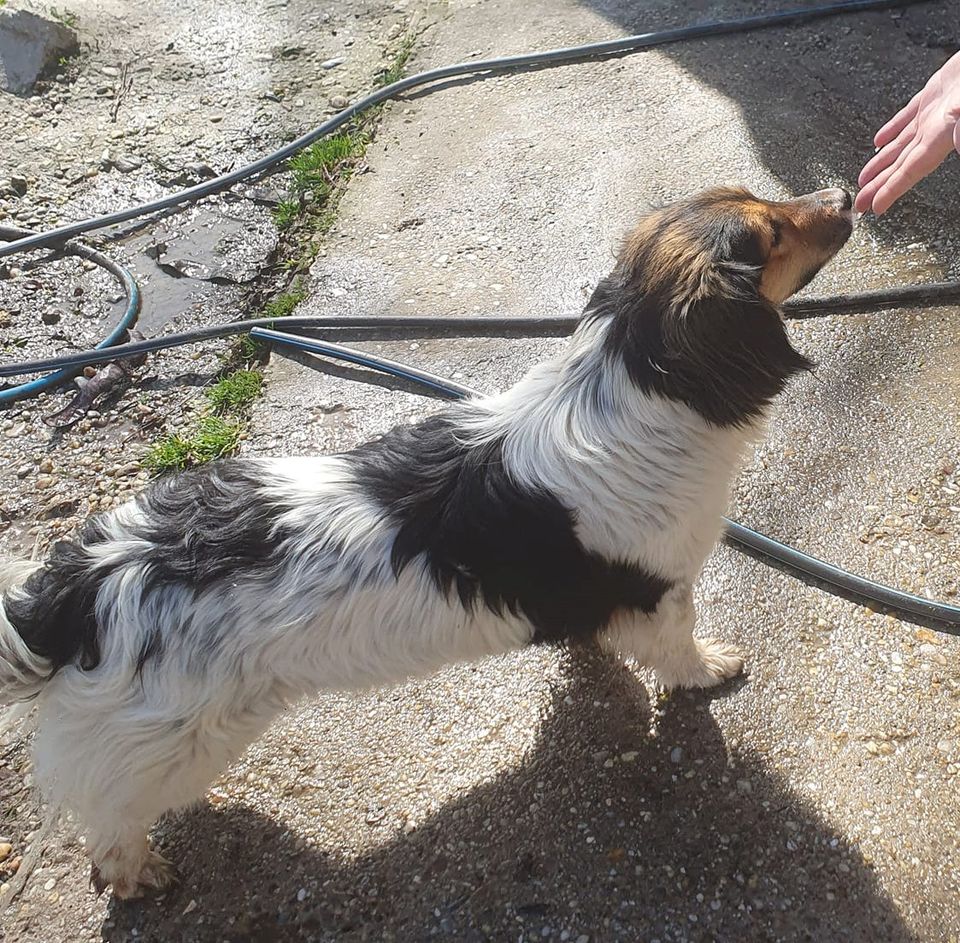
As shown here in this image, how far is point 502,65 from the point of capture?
535cm

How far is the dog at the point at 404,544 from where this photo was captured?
198cm

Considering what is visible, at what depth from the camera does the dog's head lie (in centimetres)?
200

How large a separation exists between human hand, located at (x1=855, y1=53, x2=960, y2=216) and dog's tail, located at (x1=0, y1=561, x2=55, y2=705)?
269 cm

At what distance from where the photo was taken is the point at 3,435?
3.76m

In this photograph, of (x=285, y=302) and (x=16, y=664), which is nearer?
(x=16, y=664)

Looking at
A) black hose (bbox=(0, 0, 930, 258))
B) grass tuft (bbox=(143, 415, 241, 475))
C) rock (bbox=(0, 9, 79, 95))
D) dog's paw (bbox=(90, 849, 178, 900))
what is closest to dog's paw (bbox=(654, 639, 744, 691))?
dog's paw (bbox=(90, 849, 178, 900))

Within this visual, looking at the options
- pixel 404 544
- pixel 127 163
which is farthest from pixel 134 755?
pixel 127 163

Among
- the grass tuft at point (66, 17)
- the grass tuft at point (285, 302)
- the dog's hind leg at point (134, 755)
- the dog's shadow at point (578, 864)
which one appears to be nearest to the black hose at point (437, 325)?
the grass tuft at point (285, 302)

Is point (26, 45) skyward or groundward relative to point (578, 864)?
skyward

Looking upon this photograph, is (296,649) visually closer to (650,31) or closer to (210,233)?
(210,233)

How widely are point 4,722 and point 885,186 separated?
301cm

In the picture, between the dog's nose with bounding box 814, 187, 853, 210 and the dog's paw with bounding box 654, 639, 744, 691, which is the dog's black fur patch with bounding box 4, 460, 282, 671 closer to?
the dog's paw with bounding box 654, 639, 744, 691

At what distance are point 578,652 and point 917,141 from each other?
1.95m

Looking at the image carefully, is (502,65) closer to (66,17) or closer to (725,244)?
(66,17)
